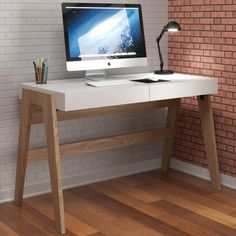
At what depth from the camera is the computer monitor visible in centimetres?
357

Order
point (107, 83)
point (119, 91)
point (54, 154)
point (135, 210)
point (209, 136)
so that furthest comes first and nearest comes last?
point (209, 136) < point (135, 210) < point (107, 83) < point (119, 91) < point (54, 154)

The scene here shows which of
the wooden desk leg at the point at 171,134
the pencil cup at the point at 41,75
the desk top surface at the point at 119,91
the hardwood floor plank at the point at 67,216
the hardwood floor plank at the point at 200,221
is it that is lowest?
the hardwood floor plank at the point at 200,221

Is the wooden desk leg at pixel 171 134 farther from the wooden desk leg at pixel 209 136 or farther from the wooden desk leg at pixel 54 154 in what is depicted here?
the wooden desk leg at pixel 54 154

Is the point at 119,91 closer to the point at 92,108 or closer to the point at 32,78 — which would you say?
the point at 92,108

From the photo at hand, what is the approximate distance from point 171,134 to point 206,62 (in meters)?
0.65

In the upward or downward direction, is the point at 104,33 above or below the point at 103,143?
above

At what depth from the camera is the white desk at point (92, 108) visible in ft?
10.3

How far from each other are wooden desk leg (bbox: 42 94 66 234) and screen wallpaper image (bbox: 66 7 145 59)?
562 millimetres

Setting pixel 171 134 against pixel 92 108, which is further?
pixel 171 134

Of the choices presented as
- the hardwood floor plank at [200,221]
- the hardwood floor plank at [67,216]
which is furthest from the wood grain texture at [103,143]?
the hardwood floor plank at [200,221]

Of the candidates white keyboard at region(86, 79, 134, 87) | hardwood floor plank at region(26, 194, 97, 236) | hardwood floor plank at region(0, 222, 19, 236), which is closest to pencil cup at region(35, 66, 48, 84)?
white keyboard at region(86, 79, 134, 87)

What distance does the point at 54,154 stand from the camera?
315 cm

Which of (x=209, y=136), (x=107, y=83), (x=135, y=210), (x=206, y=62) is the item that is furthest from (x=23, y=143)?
(x=206, y=62)

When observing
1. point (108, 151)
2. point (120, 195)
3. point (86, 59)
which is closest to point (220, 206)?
point (120, 195)
